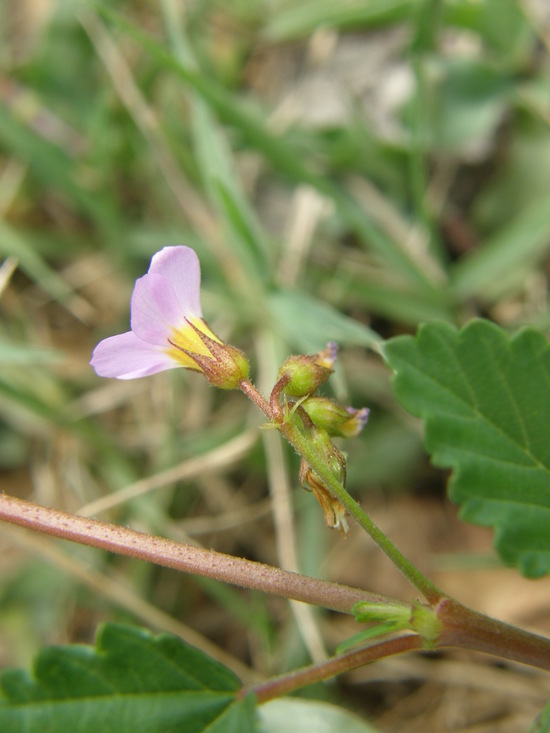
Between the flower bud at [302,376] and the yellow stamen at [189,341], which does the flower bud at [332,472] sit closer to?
the flower bud at [302,376]

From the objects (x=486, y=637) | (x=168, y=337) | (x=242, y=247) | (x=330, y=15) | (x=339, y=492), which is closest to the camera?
(x=339, y=492)

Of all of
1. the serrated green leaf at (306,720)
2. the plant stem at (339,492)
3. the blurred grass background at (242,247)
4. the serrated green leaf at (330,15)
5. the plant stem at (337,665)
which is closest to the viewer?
the plant stem at (339,492)

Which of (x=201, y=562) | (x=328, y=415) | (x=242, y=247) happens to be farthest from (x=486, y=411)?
(x=242, y=247)

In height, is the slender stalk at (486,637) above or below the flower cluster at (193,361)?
below

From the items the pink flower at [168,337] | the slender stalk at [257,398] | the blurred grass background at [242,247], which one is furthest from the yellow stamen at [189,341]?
the blurred grass background at [242,247]

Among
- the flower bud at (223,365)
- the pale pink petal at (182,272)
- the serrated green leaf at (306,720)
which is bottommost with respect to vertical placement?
the serrated green leaf at (306,720)

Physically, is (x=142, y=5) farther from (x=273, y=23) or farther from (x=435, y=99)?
(x=435, y=99)

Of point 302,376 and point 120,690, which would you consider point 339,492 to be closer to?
point 302,376
